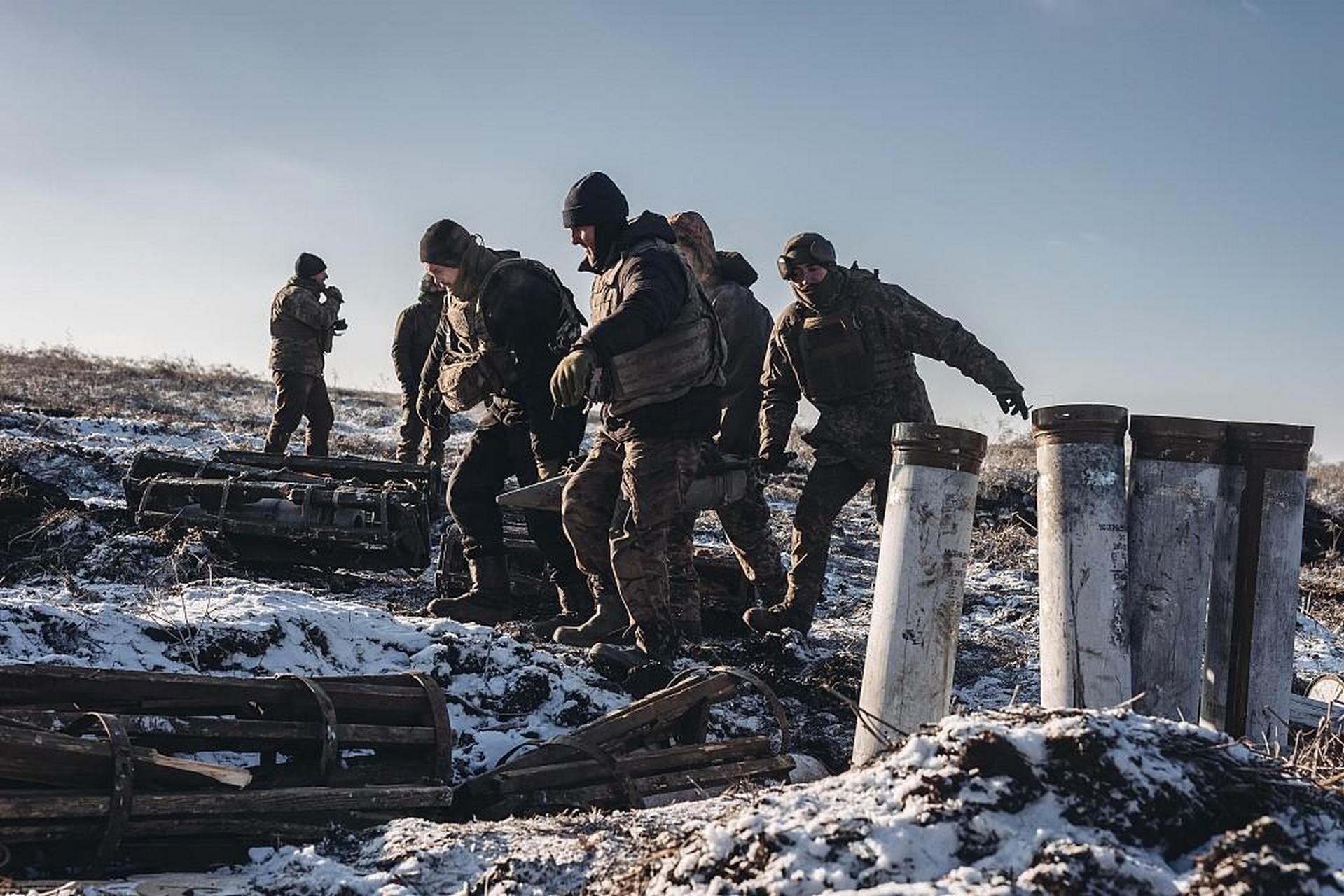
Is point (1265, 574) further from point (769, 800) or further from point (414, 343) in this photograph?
point (414, 343)

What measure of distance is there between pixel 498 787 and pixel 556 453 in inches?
118

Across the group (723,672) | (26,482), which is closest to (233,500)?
(26,482)

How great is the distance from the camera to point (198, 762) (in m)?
3.41

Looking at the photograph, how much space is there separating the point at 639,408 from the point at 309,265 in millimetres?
7565

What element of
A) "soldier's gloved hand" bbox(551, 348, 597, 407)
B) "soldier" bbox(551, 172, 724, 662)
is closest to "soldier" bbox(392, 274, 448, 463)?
"soldier" bbox(551, 172, 724, 662)

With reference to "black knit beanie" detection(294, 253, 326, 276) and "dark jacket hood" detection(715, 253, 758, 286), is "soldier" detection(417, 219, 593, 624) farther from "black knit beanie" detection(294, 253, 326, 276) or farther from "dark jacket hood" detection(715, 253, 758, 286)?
"black knit beanie" detection(294, 253, 326, 276)

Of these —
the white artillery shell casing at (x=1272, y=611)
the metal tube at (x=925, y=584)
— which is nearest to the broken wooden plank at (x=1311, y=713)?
the white artillery shell casing at (x=1272, y=611)

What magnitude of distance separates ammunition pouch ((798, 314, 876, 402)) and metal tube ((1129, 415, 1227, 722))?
3378mm

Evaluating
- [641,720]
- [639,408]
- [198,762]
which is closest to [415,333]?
[639,408]

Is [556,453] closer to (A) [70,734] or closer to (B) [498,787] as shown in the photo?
(B) [498,787]

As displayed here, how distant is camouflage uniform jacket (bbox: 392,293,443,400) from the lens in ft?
38.7

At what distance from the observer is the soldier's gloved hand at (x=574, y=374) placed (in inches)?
200

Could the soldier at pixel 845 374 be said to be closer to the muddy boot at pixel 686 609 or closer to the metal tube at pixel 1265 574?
the muddy boot at pixel 686 609

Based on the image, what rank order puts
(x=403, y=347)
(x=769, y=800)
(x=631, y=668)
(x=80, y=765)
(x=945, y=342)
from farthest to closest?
(x=403, y=347) → (x=945, y=342) → (x=631, y=668) → (x=80, y=765) → (x=769, y=800)
